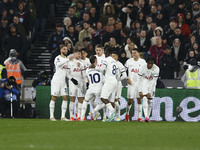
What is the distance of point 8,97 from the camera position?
70.2ft

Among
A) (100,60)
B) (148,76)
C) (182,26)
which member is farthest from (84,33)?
(100,60)

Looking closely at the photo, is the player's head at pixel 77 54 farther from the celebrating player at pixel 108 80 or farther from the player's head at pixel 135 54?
the player's head at pixel 135 54

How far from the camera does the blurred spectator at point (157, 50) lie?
22484mm

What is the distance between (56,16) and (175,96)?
33.5 feet

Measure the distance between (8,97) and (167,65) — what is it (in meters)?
5.94

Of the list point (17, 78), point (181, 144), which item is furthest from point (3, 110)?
point (181, 144)

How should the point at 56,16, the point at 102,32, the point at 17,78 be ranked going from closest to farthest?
the point at 17,78 < the point at 102,32 < the point at 56,16

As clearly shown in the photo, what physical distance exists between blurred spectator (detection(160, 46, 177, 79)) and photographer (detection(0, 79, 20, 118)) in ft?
17.8

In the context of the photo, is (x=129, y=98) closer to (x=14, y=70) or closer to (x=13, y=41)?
(x=14, y=70)

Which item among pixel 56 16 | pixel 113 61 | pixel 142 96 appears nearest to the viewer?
pixel 113 61

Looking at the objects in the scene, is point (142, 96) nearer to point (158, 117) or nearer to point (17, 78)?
point (158, 117)

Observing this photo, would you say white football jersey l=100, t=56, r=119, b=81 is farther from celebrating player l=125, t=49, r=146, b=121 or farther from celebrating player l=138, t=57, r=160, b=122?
celebrating player l=125, t=49, r=146, b=121

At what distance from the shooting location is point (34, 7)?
2686cm

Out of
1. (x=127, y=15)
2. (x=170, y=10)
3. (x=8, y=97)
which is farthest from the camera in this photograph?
(x=127, y=15)
